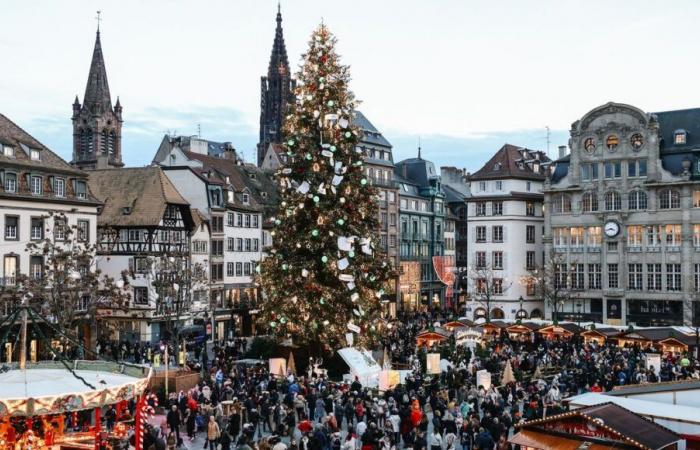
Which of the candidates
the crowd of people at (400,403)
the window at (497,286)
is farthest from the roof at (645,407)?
the window at (497,286)

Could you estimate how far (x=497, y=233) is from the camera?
75688mm

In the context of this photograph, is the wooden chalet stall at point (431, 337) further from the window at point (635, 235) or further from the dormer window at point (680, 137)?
the dormer window at point (680, 137)

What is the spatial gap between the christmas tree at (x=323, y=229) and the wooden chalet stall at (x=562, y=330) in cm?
1576

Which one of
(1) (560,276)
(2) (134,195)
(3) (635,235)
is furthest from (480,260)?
(2) (134,195)

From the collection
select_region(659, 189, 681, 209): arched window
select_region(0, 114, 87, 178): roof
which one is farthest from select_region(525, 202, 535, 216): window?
select_region(0, 114, 87, 178): roof

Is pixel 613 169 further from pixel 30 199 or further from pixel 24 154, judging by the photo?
pixel 24 154

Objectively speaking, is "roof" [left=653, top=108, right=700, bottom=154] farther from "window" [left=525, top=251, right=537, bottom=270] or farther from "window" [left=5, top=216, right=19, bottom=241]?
"window" [left=5, top=216, right=19, bottom=241]

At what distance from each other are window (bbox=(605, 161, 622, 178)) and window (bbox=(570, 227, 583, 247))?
5.37m

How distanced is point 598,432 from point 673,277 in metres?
51.3

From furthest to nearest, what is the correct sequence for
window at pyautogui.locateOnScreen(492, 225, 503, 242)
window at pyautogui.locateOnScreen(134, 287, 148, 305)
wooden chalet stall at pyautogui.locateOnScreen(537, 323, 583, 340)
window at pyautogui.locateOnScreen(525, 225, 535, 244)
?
window at pyautogui.locateOnScreen(525, 225, 535, 244), window at pyautogui.locateOnScreen(492, 225, 503, 242), window at pyautogui.locateOnScreen(134, 287, 148, 305), wooden chalet stall at pyautogui.locateOnScreen(537, 323, 583, 340)

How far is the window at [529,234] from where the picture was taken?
75625mm

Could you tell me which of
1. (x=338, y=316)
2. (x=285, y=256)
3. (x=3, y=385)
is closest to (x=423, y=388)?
(x=338, y=316)

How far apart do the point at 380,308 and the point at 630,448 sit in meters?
24.1

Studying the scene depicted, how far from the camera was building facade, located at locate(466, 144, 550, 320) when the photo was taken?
74.4m
